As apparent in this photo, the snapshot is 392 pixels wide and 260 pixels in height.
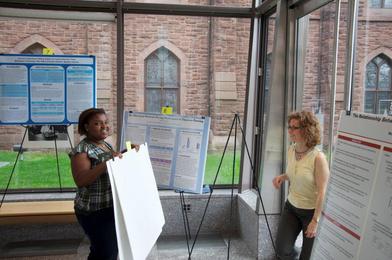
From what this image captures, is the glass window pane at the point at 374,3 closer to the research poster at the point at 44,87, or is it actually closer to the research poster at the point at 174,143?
the research poster at the point at 174,143

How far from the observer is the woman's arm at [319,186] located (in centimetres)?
225

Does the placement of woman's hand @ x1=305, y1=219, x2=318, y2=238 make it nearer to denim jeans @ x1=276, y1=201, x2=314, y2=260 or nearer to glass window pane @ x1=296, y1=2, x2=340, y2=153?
denim jeans @ x1=276, y1=201, x2=314, y2=260

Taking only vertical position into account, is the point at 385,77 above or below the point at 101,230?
above

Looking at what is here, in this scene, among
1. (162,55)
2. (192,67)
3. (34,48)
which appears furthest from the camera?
(192,67)

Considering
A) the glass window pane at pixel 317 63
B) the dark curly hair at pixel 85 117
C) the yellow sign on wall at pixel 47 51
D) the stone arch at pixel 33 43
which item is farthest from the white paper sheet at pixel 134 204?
the stone arch at pixel 33 43

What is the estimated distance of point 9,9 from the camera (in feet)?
12.1

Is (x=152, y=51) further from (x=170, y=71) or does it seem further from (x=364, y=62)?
(x=364, y=62)

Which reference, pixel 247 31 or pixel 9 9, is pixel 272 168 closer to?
pixel 247 31

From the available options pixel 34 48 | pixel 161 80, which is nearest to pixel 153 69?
pixel 161 80

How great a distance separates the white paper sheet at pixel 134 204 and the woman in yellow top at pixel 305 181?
0.88 meters

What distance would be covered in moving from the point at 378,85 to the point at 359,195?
42.2 inches

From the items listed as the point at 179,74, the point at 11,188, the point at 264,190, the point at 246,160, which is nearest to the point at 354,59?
the point at 264,190

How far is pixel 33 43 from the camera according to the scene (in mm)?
3977

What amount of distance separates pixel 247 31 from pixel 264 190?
174 centimetres
